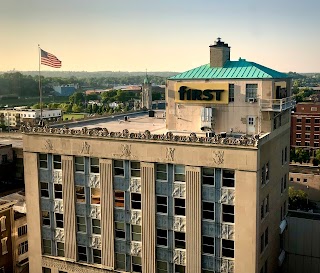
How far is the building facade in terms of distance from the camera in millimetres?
151875

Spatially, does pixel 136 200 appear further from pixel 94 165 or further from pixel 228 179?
pixel 228 179

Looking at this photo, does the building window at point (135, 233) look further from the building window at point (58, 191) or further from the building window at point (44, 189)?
the building window at point (44, 189)

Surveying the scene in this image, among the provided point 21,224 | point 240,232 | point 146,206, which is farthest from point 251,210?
point 21,224

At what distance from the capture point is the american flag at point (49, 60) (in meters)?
59.6

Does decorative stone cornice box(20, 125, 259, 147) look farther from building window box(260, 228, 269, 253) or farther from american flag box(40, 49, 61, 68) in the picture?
american flag box(40, 49, 61, 68)

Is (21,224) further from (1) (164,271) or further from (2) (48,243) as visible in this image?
(1) (164,271)

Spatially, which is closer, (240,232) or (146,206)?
(240,232)

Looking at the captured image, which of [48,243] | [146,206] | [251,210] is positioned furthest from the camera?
[48,243]

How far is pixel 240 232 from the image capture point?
43.0m

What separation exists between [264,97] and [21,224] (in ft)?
127

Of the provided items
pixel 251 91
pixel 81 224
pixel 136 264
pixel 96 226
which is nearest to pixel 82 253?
pixel 81 224

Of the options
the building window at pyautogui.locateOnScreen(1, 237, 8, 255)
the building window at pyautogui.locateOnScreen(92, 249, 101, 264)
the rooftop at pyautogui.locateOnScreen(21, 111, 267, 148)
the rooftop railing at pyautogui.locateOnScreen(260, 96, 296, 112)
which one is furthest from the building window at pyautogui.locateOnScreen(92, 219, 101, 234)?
the rooftop railing at pyautogui.locateOnScreen(260, 96, 296, 112)

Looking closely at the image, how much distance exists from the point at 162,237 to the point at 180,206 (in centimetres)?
405

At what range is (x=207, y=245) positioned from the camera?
147 feet
